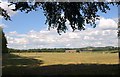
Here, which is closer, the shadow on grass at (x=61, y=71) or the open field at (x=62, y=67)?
the shadow on grass at (x=61, y=71)

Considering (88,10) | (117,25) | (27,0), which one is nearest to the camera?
(27,0)

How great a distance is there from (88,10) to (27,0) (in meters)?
4.46

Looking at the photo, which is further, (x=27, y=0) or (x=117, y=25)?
(x=117, y=25)

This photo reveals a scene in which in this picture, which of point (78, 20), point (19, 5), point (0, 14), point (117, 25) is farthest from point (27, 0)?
point (117, 25)

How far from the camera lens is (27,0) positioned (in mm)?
22609

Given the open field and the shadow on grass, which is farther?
the open field

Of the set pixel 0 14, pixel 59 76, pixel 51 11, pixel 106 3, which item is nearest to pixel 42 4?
pixel 51 11

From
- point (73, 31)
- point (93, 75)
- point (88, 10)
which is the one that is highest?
point (88, 10)

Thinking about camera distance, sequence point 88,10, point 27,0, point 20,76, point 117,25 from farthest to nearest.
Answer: point 117,25, point 88,10, point 27,0, point 20,76

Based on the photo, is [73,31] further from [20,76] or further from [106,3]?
[20,76]

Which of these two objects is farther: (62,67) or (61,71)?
(62,67)

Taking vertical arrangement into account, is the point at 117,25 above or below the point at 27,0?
below

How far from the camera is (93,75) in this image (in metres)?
19.9

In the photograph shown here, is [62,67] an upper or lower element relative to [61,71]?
lower
